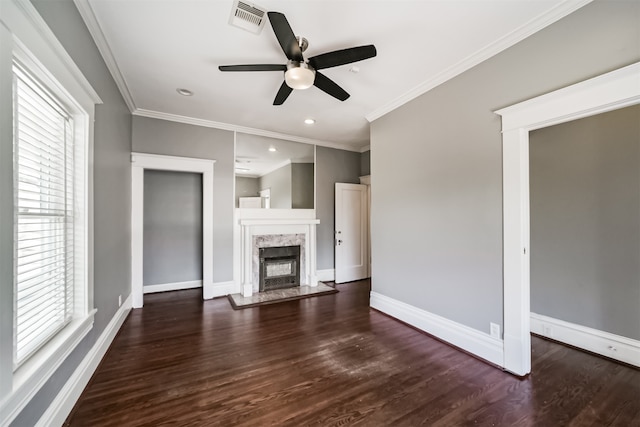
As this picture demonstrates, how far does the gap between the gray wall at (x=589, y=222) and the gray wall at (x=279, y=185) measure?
3.47m

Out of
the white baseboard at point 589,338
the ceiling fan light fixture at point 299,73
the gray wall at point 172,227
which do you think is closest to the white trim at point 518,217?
the white baseboard at point 589,338

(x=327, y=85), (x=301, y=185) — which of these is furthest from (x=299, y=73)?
(x=301, y=185)

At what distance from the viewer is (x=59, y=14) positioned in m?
1.53

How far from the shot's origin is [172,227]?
4.62m

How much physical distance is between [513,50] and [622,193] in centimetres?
169

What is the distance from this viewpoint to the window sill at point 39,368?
1105 mm

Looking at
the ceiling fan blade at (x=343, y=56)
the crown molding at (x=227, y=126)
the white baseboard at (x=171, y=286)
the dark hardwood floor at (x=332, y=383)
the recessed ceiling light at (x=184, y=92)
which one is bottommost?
the dark hardwood floor at (x=332, y=383)

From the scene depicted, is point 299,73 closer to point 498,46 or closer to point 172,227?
point 498,46

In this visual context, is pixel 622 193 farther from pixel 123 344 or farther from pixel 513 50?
pixel 123 344

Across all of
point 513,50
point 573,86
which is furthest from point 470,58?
point 573,86

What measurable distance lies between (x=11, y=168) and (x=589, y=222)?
4319 millimetres

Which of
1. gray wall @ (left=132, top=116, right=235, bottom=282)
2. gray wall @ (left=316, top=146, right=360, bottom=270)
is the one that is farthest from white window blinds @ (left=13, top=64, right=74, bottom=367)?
gray wall @ (left=316, top=146, right=360, bottom=270)

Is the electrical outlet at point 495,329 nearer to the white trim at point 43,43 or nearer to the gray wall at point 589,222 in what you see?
the gray wall at point 589,222

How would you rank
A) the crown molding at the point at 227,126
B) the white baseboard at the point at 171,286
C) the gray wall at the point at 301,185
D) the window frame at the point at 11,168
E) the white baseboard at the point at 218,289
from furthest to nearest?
the gray wall at the point at 301,185 → the white baseboard at the point at 171,286 → the white baseboard at the point at 218,289 → the crown molding at the point at 227,126 → the window frame at the point at 11,168
